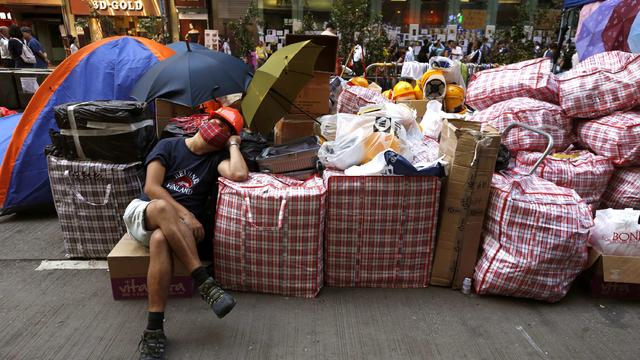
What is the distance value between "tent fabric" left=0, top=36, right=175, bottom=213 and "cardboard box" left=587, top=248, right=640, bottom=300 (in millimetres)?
4561

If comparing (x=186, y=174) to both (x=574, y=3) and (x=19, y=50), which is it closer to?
(x=574, y=3)

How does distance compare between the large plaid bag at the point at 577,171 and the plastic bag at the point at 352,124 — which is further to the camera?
the large plaid bag at the point at 577,171

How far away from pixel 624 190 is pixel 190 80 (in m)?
4.07

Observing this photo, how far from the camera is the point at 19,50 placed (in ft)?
30.3

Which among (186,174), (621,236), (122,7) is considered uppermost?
(122,7)

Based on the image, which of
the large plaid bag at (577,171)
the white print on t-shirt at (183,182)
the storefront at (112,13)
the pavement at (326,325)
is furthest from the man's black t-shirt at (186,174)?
the storefront at (112,13)

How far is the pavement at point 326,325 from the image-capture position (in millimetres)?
2404

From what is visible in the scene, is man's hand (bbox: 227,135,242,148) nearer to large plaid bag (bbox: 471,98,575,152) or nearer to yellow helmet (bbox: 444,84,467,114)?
large plaid bag (bbox: 471,98,575,152)

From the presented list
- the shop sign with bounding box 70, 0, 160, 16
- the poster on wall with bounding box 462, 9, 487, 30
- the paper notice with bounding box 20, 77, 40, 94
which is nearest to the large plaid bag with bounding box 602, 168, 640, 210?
the paper notice with bounding box 20, 77, 40, 94

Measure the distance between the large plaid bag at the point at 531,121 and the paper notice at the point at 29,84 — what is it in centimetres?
642

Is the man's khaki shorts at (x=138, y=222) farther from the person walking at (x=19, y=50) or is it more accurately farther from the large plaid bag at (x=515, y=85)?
the person walking at (x=19, y=50)

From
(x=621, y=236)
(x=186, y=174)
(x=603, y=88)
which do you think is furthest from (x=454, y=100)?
(x=186, y=174)

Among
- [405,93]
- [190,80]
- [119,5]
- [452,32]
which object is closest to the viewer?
[190,80]

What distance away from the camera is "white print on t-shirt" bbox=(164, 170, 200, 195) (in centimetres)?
290
